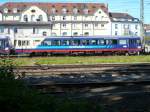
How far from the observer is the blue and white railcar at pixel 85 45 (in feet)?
172

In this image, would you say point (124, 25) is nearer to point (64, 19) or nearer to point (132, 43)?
point (64, 19)

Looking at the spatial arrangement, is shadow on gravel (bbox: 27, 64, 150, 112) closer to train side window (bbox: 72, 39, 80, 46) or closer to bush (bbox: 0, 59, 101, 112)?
bush (bbox: 0, 59, 101, 112)

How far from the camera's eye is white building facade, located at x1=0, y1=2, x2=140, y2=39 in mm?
105688

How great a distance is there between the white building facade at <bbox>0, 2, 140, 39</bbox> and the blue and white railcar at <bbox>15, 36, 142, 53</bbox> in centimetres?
4934

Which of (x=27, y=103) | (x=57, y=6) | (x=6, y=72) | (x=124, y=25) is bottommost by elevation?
(x=27, y=103)

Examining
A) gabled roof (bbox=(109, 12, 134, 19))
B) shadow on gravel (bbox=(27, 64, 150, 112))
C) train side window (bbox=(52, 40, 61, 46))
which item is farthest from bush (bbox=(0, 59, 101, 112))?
gabled roof (bbox=(109, 12, 134, 19))

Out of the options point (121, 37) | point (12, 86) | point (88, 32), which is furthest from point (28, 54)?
point (88, 32)

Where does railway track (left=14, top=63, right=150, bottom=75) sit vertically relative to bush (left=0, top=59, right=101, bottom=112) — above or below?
below

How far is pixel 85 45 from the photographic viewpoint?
52.8m

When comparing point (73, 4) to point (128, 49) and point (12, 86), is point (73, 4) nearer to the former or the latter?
point (128, 49)

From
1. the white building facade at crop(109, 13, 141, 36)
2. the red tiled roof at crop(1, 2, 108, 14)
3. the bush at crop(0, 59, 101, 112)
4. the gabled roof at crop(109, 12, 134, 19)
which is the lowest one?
the bush at crop(0, 59, 101, 112)

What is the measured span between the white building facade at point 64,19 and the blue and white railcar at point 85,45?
49.3m

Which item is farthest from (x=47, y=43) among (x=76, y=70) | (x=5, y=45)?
(x=76, y=70)

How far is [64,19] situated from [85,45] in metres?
61.4
